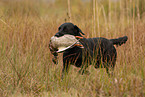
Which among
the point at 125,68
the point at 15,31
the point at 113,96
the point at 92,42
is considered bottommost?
the point at 113,96

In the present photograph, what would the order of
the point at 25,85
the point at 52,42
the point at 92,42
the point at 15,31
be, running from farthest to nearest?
1. the point at 15,31
2. the point at 92,42
3. the point at 52,42
4. the point at 25,85

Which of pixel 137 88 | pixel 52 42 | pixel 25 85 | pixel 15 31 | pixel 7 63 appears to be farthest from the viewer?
pixel 15 31

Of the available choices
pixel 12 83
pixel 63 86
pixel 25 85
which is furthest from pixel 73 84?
pixel 12 83

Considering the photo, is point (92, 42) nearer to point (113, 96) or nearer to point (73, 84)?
point (73, 84)

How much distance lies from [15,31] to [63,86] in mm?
2253

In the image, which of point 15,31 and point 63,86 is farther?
point 15,31

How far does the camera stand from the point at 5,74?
3.22 metres

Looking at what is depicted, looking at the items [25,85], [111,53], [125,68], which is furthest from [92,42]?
[25,85]

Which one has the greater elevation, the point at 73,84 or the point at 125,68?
the point at 125,68

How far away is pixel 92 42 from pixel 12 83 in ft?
5.68

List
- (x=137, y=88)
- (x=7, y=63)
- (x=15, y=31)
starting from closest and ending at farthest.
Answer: (x=137, y=88), (x=7, y=63), (x=15, y=31)

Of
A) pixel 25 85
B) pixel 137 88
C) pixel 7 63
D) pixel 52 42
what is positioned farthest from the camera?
pixel 7 63

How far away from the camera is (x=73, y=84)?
10.3 feet

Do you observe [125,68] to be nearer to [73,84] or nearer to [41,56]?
[73,84]
